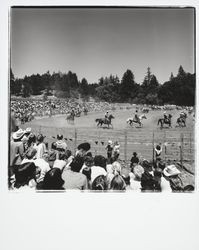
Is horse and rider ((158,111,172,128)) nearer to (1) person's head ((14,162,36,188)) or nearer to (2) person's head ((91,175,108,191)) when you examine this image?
(2) person's head ((91,175,108,191))

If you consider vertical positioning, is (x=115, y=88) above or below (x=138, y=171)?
above

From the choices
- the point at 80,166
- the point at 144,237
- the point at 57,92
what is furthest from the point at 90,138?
the point at 144,237

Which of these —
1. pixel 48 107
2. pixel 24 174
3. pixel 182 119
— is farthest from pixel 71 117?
pixel 182 119

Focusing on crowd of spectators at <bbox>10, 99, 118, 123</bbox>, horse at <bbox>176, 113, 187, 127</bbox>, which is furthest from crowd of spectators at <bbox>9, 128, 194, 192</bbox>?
horse at <bbox>176, 113, 187, 127</bbox>

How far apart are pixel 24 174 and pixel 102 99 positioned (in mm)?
713

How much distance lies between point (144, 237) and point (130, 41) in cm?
130

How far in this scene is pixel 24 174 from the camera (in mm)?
2578

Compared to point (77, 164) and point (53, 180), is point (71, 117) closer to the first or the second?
point (77, 164)

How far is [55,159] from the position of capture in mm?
2590

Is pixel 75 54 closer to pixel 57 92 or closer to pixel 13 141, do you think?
pixel 57 92

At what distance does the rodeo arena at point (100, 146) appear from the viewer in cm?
258

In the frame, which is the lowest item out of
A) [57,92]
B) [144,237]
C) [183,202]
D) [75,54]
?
[144,237]

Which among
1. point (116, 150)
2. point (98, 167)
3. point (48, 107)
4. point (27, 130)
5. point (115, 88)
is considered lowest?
point (98, 167)

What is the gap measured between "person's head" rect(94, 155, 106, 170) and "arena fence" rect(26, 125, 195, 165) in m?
0.03
